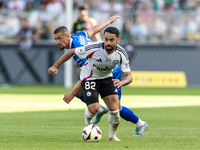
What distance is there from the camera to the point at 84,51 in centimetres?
635

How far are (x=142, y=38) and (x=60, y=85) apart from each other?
14.7ft

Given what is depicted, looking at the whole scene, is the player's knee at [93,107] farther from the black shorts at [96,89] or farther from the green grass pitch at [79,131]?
the green grass pitch at [79,131]

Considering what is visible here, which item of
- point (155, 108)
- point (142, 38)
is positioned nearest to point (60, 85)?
point (142, 38)

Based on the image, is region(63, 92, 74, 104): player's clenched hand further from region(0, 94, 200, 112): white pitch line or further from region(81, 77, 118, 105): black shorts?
region(0, 94, 200, 112): white pitch line

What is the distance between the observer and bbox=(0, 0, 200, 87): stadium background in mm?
20562

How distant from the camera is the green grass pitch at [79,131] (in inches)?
230

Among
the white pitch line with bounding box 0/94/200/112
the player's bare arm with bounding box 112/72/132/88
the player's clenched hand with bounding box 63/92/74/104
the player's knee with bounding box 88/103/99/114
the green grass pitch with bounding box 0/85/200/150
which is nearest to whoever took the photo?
the green grass pitch with bounding box 0/85/200/150

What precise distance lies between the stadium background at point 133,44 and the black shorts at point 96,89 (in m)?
13.8

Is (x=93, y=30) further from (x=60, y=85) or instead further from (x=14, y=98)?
(x=60, y=85)

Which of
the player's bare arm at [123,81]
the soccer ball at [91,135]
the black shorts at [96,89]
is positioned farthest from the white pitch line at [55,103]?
the player's bare arm at [123,81]

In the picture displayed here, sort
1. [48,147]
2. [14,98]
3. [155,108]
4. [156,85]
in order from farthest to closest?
[156,85] < [14,98] < [155,108] < [48,147]

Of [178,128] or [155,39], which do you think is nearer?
[178,128]

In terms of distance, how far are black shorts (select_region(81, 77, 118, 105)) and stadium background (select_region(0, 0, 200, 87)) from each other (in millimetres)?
13816

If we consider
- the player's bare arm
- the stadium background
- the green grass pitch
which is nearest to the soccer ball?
the green grass pitch
